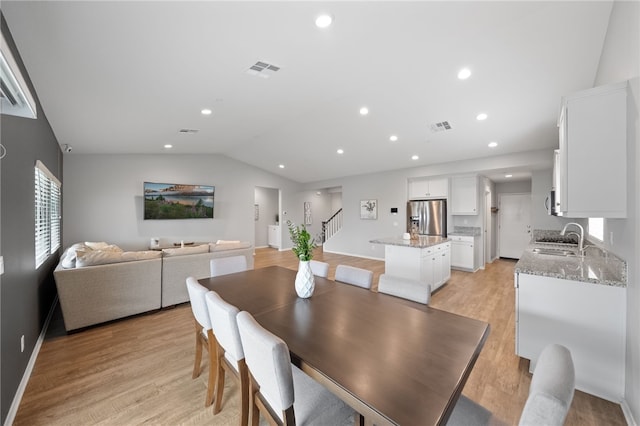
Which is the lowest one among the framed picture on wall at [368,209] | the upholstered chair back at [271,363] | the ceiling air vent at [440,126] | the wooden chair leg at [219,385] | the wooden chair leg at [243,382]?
the wooden chair leg at [219,385]

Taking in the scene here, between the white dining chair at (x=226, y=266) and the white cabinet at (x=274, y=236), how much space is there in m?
6.49

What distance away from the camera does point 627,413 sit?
68.2 inches

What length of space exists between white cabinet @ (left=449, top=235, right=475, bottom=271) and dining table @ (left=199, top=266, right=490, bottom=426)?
191 inches

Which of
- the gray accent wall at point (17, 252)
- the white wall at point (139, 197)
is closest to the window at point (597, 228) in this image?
the gray accent wall at point (17, 252)

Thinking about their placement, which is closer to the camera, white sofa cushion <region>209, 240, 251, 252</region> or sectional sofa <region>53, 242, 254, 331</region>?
sectional sofa <region>53, 242, 254, 331</region>

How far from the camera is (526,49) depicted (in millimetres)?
2635

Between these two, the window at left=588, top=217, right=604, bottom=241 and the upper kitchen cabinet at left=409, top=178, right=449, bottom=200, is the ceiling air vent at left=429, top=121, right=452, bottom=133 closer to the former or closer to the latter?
the upper kitchen cabinet at left=409, top=178, right=449, bottom=200

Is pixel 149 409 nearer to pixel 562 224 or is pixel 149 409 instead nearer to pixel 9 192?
pixel 9 192

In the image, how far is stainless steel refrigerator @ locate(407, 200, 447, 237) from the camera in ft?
20.7

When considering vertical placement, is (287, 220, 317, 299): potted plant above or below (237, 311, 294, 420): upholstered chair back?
above

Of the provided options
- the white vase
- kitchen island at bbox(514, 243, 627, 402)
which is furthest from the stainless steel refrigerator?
the white vase

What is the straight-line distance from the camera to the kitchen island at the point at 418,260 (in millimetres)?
4000

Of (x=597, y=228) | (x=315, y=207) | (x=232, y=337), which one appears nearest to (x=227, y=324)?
(x=232, y=337)

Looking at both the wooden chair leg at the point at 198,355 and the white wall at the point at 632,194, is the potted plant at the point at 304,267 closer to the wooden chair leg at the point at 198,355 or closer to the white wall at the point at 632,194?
the wooden chair leg at the point at 198,355
